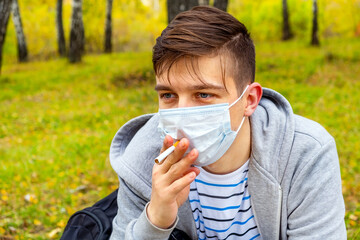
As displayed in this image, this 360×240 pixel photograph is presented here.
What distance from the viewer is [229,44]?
Answer: 2.02 metres

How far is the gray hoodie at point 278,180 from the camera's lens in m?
1.89

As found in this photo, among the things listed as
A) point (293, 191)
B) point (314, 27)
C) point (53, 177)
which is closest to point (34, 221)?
point (53, 177)

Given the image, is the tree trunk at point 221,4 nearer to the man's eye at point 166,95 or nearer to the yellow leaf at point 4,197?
the yellow leaf at point 4,197

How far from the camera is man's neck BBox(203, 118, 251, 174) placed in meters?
2.12

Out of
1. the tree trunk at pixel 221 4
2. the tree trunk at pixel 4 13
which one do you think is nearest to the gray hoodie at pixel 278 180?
the tree trunk at pixel 4 13

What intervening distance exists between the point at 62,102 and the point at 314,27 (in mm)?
9015

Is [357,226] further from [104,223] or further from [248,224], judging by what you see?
[104,223]

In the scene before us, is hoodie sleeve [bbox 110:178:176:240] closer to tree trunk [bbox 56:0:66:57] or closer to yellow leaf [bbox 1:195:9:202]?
yellow leaf [bbox 1:195:9:202]

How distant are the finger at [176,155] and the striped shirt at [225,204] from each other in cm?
43

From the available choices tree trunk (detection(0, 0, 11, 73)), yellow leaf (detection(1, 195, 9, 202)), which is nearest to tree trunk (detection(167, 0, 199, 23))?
tree trunk (detection(0, 0, 11, 73))

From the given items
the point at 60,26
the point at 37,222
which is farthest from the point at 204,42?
the point at 60,26

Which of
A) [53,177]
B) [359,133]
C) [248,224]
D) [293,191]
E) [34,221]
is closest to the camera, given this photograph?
[293,191]

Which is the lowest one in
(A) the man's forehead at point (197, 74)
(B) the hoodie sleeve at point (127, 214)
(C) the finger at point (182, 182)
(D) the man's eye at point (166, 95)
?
(B) the hoodie sleeve at point (127, 214)

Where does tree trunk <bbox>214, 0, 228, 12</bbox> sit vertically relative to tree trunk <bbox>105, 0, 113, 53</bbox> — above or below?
above
